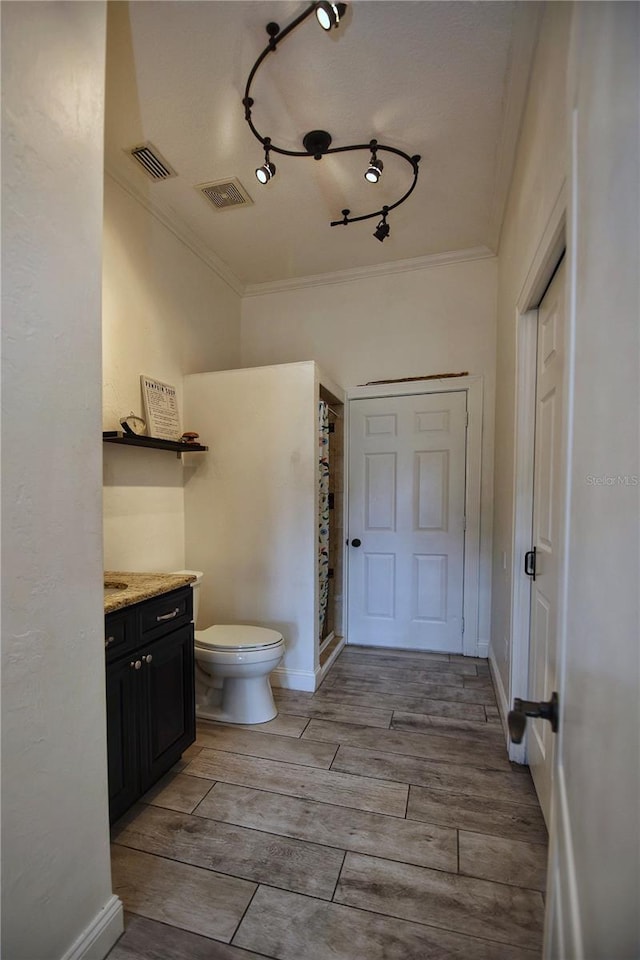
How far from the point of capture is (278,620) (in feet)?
9.04

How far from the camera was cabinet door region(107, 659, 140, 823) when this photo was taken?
1467mm

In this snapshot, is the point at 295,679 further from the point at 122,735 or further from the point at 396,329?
the point at 396,329

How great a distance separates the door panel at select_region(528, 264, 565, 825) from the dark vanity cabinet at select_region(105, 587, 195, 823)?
59.5 inches

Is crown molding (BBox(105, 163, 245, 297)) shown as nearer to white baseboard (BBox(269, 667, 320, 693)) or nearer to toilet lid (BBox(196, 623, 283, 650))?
toilet lid (BBox(196, 623, 283, 650))

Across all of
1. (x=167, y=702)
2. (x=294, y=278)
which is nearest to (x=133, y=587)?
(x=167, y=702)

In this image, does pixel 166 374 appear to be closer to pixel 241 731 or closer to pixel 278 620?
pixel 278 620

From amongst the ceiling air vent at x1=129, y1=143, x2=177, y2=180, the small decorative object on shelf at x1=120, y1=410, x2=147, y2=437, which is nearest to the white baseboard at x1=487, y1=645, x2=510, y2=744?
the small decorative object on shelf at x1=120, y1=410, x2=147, y2=437

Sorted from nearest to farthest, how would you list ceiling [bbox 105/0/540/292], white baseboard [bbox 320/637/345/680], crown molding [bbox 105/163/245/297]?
ceiling [bbox 105/0/540/292] < crown molding [bbox 105/163/245/297] < white baseboard [bbox 320/637/345/680]

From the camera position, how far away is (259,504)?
279 cm

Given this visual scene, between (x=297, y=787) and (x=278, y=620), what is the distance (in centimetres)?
107

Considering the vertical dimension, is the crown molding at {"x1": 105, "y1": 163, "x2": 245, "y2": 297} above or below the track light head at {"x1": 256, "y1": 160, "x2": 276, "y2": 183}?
above

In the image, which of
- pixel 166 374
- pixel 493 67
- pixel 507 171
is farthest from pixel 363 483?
pixel 493 67

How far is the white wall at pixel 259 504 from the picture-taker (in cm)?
268

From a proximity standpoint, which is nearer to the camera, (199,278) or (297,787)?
(297,787)
